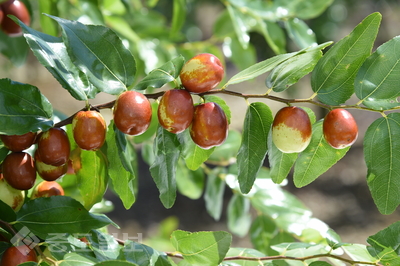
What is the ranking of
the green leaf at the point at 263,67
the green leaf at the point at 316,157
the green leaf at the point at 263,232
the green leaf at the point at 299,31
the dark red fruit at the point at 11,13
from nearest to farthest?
1. the green leaf at the point at 263,67
2. the green leaf at the point at 316,157
3. the dark red fruit at the point at 11,13
4. the green leaf at the point at 263,232
5. the green leaf at the point at 299,31

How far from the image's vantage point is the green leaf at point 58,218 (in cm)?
67

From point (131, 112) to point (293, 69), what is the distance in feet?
0.77

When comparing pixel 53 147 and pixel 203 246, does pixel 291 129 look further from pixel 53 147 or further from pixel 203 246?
pixel 53 147

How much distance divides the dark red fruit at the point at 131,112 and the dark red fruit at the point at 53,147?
0.10 metres

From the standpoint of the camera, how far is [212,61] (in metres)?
0.61

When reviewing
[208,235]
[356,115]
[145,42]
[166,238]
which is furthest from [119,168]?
[356,115]

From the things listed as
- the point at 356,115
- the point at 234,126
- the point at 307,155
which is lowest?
the point at 307,155

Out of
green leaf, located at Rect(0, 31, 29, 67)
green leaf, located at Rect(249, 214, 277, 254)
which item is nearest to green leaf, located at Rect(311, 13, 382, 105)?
green leaf, located at Rect(249, 214, 277, 254)

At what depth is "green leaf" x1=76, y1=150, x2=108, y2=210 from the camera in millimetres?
743

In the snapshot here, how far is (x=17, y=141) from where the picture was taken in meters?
0.66

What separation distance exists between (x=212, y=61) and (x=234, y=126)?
399 cm

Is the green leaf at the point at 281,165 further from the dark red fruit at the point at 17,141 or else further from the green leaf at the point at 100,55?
the dark red fruit at the point at 17,141

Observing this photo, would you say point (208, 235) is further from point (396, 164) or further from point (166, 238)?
point (166, 238)

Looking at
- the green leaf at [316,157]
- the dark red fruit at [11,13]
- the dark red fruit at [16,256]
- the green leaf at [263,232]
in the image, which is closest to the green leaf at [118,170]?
the dark red fruit at [16,256]
